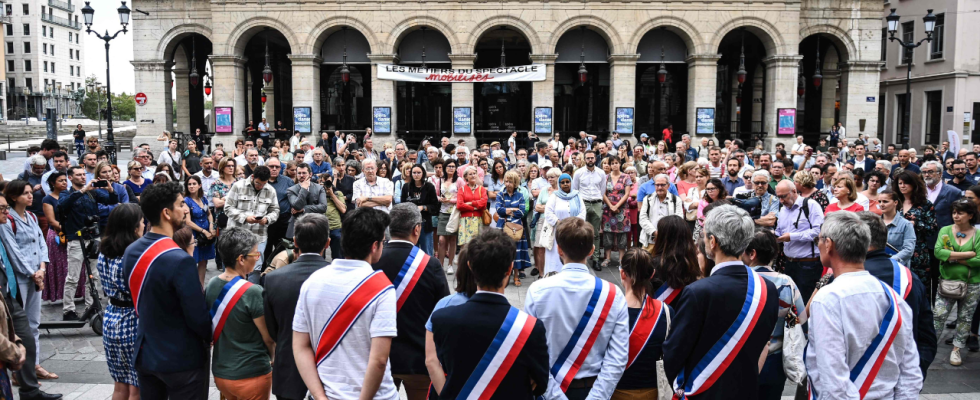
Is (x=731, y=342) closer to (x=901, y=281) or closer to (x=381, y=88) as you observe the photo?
(x=901, y=281)

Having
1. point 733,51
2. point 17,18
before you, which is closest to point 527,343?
point 733,51

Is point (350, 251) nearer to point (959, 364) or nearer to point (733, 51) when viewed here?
point (959, 364)

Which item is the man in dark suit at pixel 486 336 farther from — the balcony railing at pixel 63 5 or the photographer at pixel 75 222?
the balcony railing at pixel 63 5

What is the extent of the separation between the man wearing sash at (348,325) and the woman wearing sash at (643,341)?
4.56 ft

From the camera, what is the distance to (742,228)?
371cm

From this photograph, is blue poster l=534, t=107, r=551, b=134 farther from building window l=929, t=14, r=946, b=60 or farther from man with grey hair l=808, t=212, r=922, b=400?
building window l=929, t=14, r=946, b=60

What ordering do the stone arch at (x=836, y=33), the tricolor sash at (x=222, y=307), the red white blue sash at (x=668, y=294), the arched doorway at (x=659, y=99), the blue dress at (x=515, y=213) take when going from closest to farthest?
the tricolor sash at (x=222, y=307), the red white blue sash at (x=668, y=294), the blue dress at (x=515, y=213), the stone arch at (x=836, y=33), the arched doorway at (x=659, y=99)

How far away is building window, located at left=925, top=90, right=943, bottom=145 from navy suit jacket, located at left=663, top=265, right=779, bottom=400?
35659 millimetres

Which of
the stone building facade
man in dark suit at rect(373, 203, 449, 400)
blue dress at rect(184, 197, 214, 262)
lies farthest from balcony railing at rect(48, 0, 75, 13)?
man in dark suit at rect(373, 203, 449, 400)

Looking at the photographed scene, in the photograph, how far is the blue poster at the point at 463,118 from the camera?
24.5 meters

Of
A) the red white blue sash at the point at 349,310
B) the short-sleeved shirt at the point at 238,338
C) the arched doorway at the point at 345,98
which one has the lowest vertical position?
the short-sleeved shirt at the point at 238,338

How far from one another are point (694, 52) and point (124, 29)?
19.4 meters

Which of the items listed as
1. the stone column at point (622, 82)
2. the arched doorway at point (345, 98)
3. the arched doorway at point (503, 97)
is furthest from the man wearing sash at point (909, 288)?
the arched doorway at point (345, 98)

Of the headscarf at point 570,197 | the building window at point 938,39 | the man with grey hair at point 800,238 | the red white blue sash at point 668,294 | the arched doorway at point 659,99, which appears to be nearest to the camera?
the red white blue sash at point 668,294
